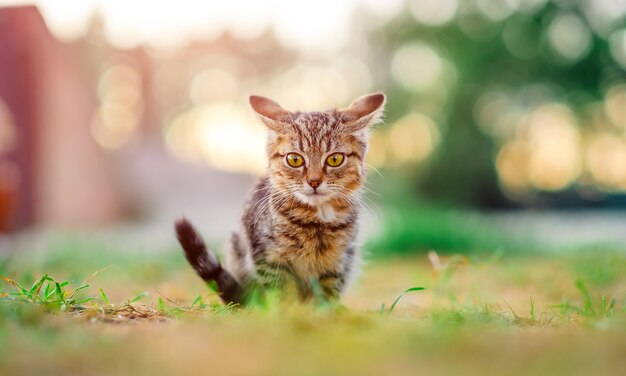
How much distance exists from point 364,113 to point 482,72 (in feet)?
24.7

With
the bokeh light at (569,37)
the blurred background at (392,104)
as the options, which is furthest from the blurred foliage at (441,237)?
the bokeh light at (569,37)

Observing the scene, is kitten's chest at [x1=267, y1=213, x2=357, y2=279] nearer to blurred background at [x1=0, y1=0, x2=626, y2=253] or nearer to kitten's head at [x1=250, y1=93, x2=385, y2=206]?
kitten's head at [x1=250, y1=93, x2=385, y2=206]

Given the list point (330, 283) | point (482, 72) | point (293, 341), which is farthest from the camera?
point (482, 72)

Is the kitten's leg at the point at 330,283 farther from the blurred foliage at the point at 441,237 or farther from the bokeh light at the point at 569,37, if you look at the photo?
the bokeh light at the point at 569,37

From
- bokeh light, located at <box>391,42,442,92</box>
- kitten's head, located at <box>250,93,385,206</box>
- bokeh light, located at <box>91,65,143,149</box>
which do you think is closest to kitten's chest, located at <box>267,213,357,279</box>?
kitten's head, located at <box>250,93,385,206</box>

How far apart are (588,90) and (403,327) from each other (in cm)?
950

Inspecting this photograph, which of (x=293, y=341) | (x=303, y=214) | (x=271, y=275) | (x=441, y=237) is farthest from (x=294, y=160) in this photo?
(x=441, y=237)

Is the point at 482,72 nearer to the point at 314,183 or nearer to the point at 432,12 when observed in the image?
the point at 432,12

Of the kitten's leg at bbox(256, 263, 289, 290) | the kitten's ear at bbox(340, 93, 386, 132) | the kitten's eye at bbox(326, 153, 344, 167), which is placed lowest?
the kitten's leg at bbox(256, 263, 289, 290)

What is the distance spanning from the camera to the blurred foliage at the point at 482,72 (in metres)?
9.84

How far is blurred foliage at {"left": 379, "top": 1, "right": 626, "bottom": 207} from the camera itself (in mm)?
9844

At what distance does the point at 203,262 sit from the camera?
2594 mm

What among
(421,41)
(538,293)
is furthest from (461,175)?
(538,293)

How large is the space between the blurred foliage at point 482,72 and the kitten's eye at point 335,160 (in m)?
6.99
